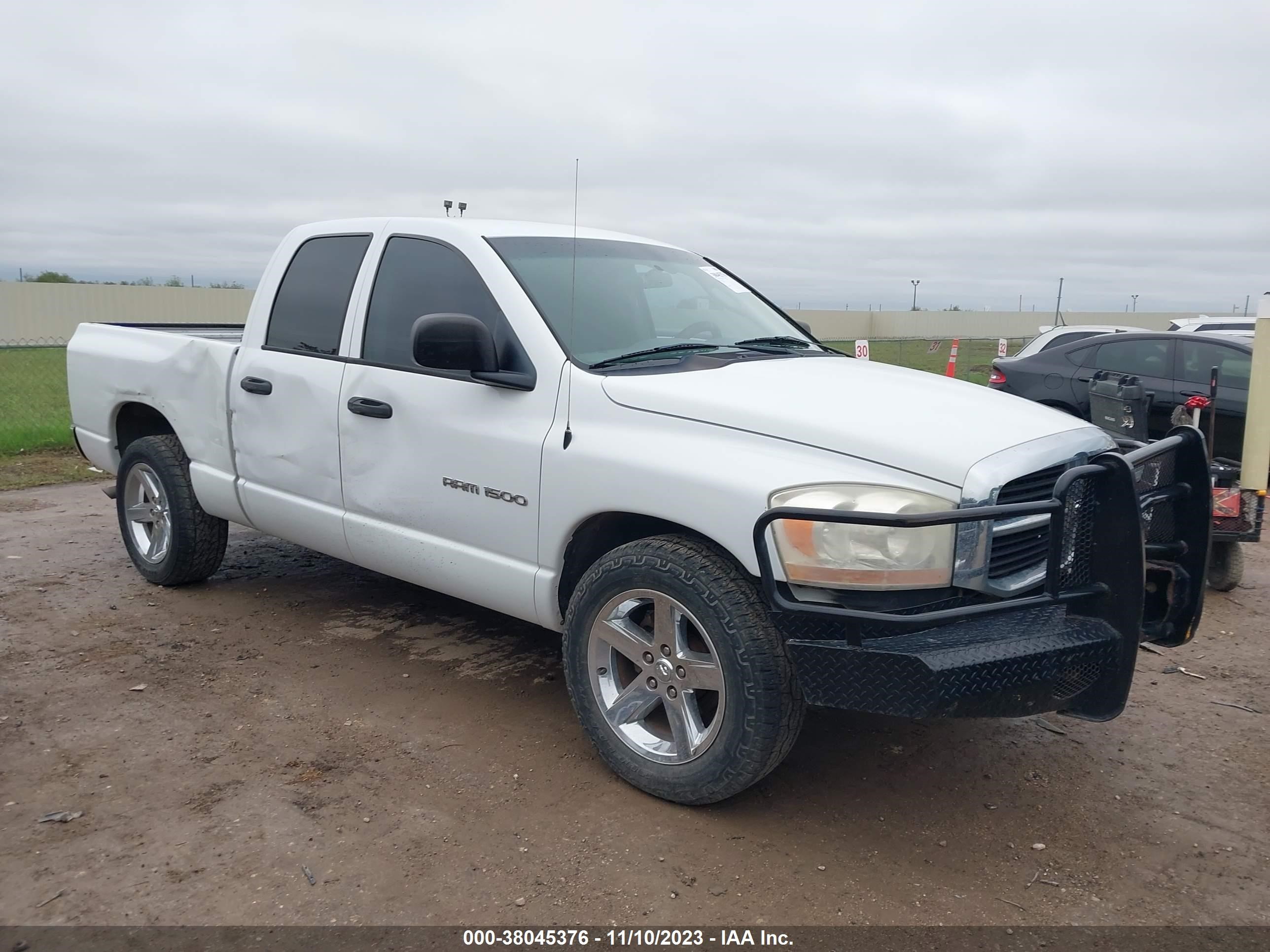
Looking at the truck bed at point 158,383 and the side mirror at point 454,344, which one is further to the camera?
the truck bed at point 158,383

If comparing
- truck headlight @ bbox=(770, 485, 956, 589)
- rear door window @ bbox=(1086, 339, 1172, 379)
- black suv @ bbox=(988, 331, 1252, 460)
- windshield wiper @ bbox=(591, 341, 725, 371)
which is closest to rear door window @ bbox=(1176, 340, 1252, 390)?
black suv @ bbox=(988, 331, 1252, 460)

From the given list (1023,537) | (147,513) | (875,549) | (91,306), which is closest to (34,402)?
(147,513)

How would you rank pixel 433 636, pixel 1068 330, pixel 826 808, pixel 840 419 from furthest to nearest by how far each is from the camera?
pixel 1068 330, pixel 433 636, pixel 826 808, pixel 840 419

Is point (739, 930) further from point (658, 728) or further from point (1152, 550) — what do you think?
point (1152, 550)

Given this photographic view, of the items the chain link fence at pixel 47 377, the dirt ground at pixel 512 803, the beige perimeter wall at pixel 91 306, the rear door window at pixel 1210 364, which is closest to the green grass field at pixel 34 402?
the chain link fence at pixel 47 377

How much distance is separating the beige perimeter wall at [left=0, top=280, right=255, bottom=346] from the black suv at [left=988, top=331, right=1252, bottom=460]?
87.9ft

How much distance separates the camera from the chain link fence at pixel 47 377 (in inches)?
432

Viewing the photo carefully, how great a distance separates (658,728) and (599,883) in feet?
2.33

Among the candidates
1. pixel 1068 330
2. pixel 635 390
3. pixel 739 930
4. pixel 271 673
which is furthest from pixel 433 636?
pixel 1068 330

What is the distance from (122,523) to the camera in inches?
240

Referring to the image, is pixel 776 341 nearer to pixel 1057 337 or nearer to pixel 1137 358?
pixel 1137 358

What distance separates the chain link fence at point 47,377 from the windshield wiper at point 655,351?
552 cm

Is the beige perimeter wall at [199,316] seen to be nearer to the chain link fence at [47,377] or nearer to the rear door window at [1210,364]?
the chain link fence at [47,377]

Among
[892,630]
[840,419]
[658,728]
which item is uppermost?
[840,419]
